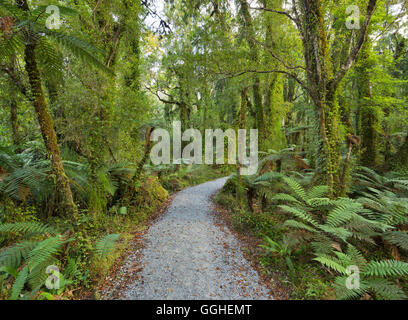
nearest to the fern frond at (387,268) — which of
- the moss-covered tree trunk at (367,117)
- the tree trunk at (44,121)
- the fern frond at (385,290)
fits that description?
the fern frond at (385,290)

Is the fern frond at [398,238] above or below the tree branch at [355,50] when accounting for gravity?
below

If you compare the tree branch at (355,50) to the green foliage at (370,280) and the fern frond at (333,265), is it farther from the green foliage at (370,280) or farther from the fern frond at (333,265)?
the fern frond at (333,265)

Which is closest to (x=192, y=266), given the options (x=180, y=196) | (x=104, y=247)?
(x=104, y=247)

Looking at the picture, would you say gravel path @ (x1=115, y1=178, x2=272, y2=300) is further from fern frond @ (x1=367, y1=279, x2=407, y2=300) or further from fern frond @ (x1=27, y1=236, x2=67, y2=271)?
fern frond @ (x1=367, y1=279, x2=407, y2=300)

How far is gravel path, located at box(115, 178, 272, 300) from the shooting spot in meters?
2.72

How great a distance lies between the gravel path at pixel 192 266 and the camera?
107 inches

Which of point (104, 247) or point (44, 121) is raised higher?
point (44, 121)

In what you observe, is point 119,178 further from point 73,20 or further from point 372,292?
point 372,292

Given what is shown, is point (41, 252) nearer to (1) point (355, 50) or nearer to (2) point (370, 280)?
(2) point (370, 280)

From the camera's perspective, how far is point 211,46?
16.9 feet

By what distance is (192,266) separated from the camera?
326 cm

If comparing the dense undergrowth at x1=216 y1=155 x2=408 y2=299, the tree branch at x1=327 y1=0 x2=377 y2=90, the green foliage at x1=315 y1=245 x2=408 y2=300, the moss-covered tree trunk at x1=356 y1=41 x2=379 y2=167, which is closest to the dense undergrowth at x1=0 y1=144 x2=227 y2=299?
the dense undergrowth at x1=216 y1=155 x2=408 y2=299

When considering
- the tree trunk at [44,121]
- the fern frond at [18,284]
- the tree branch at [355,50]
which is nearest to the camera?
the fern frond at [18,284]

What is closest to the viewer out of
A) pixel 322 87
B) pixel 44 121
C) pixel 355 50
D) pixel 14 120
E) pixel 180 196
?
pixel 44 121
